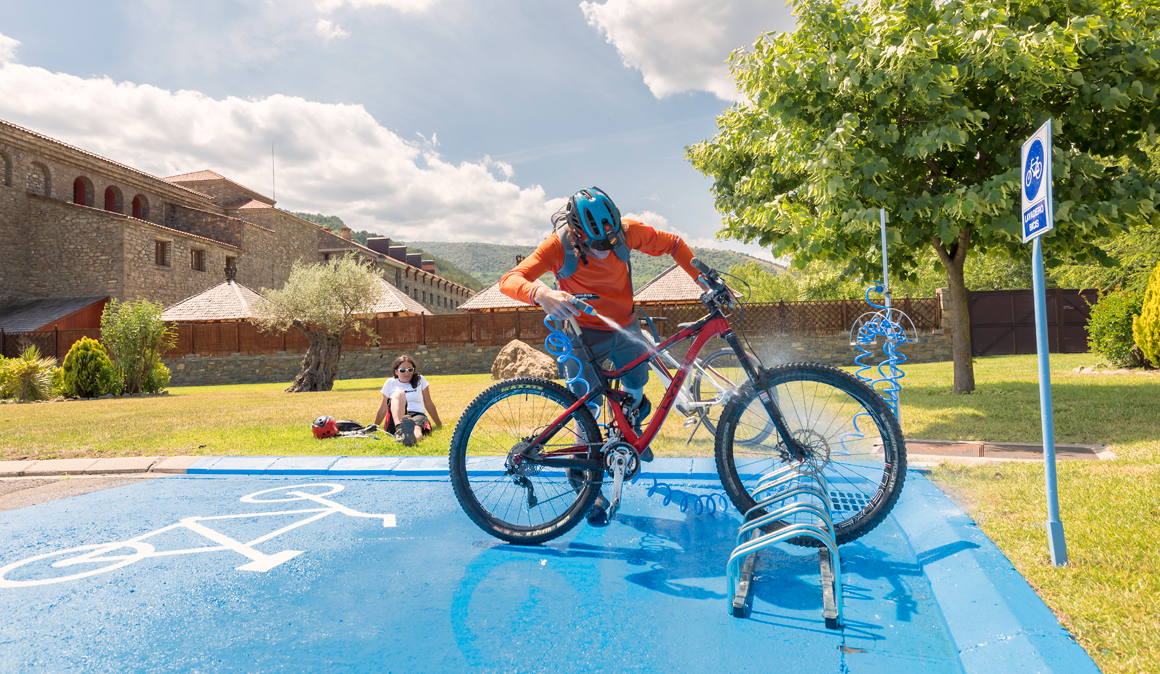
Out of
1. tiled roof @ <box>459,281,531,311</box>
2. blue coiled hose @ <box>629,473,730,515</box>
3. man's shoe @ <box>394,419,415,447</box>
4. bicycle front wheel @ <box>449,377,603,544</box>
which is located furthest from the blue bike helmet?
tiled roof @ <box>459,281,531,311</box>

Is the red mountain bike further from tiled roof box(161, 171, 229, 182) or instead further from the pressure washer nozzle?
tiled roof box(161, 171, 229, 182)

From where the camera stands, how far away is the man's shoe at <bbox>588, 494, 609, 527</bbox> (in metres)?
3.92

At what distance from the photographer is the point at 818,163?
7.45m

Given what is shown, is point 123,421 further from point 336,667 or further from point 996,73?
point 996,73

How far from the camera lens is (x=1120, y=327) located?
42.5ft

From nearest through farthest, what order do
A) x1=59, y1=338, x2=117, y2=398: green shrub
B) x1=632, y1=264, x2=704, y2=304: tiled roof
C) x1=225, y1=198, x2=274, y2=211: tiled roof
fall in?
x1=59, y1=338, x2=117, y2=398: green shrub < x1=632, y1=264, x2=704, y2=304: tiled roof < x1=225, y1=198, x2=274, y2=211: tiled roof

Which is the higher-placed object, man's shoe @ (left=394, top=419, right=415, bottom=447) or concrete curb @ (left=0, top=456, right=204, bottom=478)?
man's shoe @ (left=394, top=419, right=415, bottom=447)

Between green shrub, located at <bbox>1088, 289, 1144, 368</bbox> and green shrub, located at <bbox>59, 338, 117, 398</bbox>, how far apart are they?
2563cm

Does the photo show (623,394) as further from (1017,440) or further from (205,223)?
(205,223)

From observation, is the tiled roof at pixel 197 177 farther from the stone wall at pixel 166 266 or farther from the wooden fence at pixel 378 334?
the wooden fence at pixel 378 334

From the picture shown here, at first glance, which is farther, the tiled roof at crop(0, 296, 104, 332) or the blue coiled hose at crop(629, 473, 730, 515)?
the tiled roof at crop(0, 296, 104, 332)

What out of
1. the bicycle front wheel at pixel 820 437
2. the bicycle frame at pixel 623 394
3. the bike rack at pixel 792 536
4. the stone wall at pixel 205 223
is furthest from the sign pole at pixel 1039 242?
→ the stone wall at pixel 205 223

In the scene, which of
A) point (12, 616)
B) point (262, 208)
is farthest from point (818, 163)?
point (262, 208)

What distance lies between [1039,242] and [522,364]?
14.0 m
